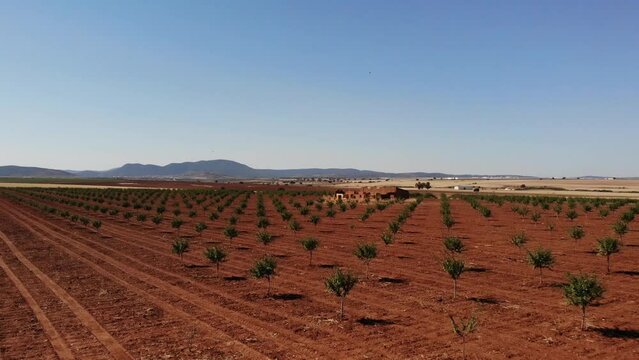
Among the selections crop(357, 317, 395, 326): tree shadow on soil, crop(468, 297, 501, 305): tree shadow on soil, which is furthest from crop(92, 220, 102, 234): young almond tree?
crop(468, 297, 501, 305): tree shadow on soil

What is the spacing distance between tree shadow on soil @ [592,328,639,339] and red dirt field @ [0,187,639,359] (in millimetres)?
74

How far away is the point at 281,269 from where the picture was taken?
30703mm

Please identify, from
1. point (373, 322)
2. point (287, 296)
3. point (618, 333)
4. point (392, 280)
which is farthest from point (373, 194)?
point (618, 333)

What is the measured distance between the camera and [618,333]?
1769cm

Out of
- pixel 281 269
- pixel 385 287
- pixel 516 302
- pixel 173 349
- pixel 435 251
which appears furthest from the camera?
pixel 435 251

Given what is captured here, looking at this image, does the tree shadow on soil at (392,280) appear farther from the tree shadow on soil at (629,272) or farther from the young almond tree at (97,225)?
the young almond tree at (97,225)

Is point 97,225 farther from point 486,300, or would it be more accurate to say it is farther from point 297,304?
point 486,300

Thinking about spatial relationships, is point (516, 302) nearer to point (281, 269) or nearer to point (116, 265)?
point (281, 269)

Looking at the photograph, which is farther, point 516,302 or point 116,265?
point 116,265

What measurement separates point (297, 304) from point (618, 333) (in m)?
13.0

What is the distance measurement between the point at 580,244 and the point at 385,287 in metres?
23.9

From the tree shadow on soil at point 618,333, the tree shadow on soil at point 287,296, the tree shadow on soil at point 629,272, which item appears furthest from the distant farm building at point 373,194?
the tree shadow on soil at point 618,333

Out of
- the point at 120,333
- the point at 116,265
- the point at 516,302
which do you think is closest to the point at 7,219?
the point at 116,265

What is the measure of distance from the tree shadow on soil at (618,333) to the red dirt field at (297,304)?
0.07m
